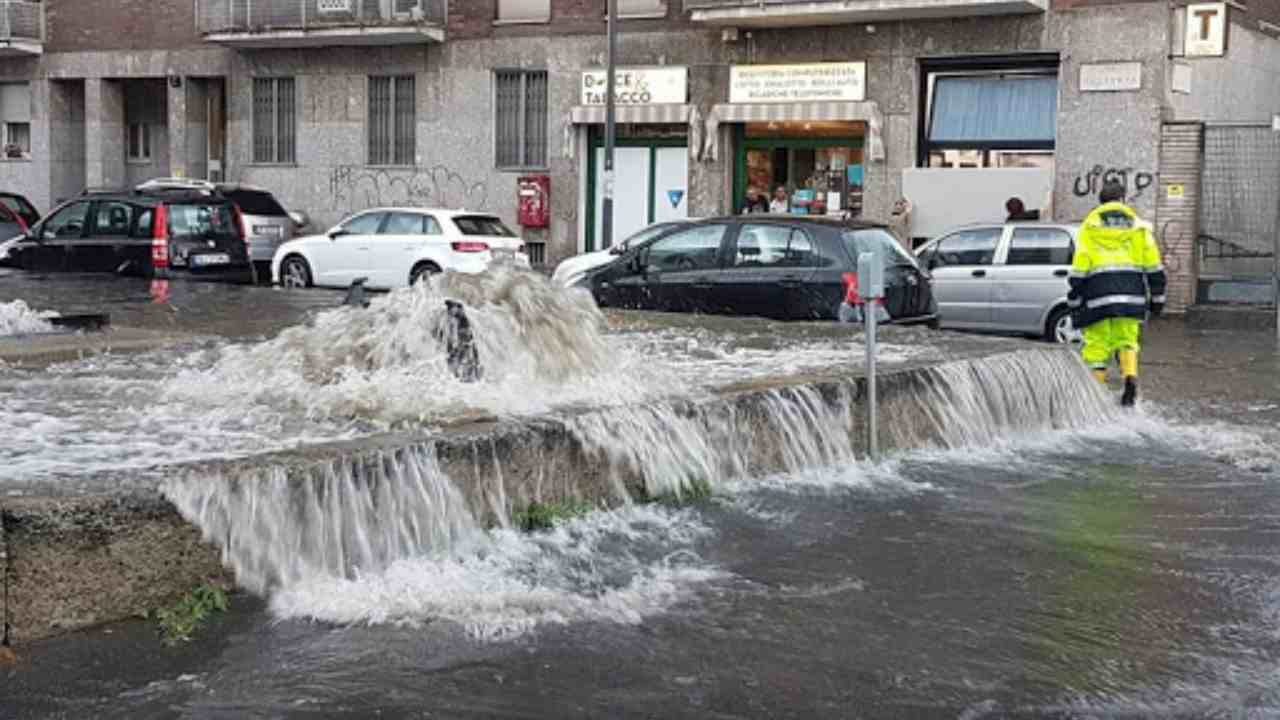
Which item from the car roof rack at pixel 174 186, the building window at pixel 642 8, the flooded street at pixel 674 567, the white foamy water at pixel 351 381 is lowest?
the flooded street at pixel 674 567

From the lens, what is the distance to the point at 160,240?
61.5ft

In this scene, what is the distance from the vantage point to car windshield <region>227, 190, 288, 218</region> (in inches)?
1041

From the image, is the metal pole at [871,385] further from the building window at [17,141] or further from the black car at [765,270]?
the building window at [17,141]

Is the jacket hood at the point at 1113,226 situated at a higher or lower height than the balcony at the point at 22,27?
lower

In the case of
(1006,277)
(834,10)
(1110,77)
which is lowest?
(1006,277)

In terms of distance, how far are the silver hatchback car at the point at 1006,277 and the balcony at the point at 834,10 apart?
21.3ft

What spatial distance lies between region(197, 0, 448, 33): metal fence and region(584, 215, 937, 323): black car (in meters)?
15.5

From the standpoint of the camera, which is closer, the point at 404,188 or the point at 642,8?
the point at 642,8

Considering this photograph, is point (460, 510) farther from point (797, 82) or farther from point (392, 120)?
point (392, 120)

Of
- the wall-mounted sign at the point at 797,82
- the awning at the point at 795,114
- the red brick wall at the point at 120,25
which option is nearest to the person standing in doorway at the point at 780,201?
the awning at the point at 795,114

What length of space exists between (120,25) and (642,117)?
13.7 metres

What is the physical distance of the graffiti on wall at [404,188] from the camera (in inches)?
1148

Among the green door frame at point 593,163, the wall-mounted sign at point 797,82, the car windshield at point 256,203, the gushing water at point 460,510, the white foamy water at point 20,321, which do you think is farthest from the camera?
the green door frame at point 593,163

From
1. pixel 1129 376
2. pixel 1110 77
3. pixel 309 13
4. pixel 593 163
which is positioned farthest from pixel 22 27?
pixel 1129 376
